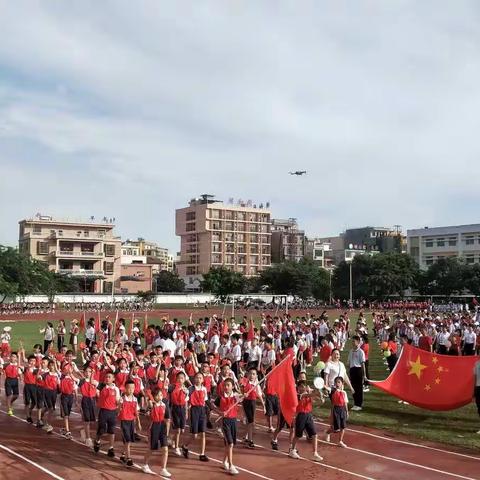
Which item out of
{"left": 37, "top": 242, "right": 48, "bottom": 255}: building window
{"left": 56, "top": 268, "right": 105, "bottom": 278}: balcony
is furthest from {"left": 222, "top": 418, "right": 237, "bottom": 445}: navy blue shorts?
{"left": 37, "top": 242, "right": 48, "bottom": 255}: building window

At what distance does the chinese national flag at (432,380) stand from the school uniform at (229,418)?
4219 millimetres

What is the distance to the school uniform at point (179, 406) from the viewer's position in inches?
435

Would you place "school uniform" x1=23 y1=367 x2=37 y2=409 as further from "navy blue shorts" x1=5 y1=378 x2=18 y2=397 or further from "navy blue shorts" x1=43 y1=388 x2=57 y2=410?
"navy blue shorts" x1=5 y1=378 x2=18 y2=397

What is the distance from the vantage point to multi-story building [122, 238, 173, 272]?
13681 centimetres

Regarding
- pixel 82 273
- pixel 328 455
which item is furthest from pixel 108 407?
pixel 82 273

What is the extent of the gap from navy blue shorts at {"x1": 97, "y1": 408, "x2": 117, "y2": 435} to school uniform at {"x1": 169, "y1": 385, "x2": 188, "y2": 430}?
3.31ft

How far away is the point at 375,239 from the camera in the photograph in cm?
12456

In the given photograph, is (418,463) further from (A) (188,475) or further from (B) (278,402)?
(A) (188,475)

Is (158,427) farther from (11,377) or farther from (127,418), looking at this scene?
(11,377)

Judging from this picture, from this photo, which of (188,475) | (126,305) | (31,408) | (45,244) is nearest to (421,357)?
(188,475)

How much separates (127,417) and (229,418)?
165 centimetres

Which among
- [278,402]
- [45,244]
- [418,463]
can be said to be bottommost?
[418,463]

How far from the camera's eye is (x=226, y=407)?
1057 centimetres

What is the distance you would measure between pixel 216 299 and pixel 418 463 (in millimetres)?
70801
